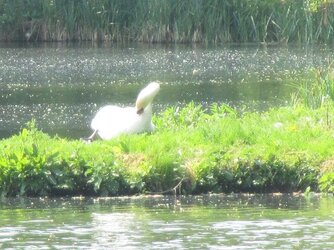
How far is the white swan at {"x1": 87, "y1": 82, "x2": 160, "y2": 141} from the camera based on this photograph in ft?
44.7

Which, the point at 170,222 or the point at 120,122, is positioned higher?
the point at 120,122

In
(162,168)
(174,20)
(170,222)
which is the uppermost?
(174,20)

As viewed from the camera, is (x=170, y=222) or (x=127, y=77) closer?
(x=170, y=222)

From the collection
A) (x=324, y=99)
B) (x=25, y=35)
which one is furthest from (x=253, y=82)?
(x=25, y=35)

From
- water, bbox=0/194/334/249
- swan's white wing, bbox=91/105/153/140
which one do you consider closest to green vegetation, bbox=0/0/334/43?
swan's white wing, bbox=91/105/153/140

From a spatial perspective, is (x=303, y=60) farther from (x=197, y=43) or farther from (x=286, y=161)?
(x=286, y=161)

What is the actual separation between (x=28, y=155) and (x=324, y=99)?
491 centimetres

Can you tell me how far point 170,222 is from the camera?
9.81m

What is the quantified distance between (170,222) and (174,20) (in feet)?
91.7

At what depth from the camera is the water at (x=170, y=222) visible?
878 centimetres

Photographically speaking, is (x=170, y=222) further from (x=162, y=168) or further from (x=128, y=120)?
(x=128, y=120)

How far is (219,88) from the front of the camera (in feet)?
84.1

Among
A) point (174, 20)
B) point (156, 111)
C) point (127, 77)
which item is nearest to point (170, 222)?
point (156, 111)

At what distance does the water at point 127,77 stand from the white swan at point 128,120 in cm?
330
